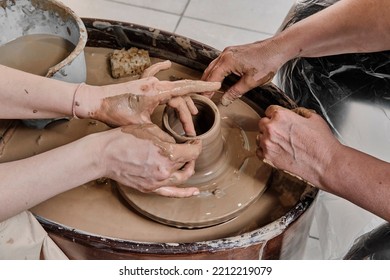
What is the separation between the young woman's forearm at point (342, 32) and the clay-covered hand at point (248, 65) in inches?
1.7

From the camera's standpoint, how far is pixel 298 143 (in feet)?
4.17

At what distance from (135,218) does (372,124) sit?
2.63 ft

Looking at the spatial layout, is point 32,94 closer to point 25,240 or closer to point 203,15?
point 25,240

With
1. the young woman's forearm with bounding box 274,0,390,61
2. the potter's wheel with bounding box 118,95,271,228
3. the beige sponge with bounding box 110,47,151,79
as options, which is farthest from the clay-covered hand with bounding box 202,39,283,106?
the beige sponge with bounding box 110,47,151,79

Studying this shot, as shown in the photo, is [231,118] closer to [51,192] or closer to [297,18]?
[297,18]

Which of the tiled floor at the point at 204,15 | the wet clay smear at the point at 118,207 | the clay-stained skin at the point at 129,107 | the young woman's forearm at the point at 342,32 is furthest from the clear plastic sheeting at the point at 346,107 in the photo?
the tiled floor at the point at 204,15

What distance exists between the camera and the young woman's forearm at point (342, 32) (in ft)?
4.48

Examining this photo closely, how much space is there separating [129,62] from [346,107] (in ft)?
2.38

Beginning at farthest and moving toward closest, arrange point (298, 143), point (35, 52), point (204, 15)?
point (204, 15) → point (35, 52) → point (298, 143)

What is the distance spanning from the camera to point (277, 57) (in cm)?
148

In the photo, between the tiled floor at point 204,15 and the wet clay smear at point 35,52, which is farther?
the tiled floor at point 204,15

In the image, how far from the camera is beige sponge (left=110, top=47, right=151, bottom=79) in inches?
63.4

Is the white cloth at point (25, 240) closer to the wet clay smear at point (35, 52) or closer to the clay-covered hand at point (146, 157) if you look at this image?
the clay-covered hand at point (146, 157)

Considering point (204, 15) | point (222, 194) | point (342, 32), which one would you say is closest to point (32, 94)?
point (222, 194)
